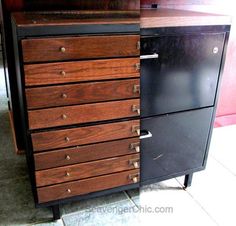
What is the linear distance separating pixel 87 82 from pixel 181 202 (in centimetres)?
84

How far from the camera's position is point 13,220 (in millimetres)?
1323

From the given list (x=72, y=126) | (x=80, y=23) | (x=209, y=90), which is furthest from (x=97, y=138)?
(x=209, y=90)

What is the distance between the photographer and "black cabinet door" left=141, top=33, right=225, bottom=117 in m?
1.15

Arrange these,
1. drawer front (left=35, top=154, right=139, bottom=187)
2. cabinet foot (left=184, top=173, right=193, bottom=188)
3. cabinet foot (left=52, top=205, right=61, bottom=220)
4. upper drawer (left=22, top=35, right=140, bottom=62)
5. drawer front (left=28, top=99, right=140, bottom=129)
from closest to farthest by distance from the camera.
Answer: upper drawer (left=22, top=35, right=140, bottom=62), drawer front (left=28, top=99, right=140, bottom=129), drawer front (left=35, top=154, right=139, bottom=187), cabinet foot (left=52, top=205, right=61, bottom=220), cabinet foot (left=184, top=173, right=193, bottom=188)

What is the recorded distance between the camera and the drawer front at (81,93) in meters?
1.02

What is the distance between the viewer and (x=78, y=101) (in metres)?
1.08

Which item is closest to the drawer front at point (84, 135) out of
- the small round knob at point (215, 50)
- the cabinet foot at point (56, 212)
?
the cabinet foot at point (56, 212)

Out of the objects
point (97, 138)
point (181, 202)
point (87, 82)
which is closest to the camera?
point (87, 82)

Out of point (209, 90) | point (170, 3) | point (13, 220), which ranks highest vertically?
point (170, 3)

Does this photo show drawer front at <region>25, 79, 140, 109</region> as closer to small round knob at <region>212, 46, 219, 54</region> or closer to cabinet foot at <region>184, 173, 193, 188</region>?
small round knob at <region>212, 46, 219, 54</region>

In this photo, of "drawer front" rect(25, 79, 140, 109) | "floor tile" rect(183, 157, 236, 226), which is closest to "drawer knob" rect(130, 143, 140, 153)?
"drawer front" rect(25, 79, 140, 109)

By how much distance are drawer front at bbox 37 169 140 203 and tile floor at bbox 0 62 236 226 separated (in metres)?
0.16

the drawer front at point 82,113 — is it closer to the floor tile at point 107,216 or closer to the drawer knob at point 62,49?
the drawer knob at point 62,49

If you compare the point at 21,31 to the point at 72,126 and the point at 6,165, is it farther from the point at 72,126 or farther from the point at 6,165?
the point at 6,165
